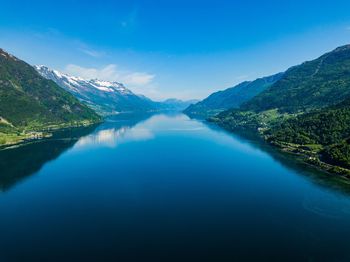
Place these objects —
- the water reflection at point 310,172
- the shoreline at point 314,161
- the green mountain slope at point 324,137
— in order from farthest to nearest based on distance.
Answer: the green mountain slope at point 324,137
the shoreline at point 314,161
the water reflection at point 310,172

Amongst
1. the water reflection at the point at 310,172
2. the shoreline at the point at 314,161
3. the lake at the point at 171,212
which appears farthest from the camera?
the shoreline at the point at 314,161

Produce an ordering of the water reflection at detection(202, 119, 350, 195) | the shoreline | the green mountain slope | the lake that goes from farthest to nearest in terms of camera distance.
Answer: the green mountain slope
the shoreline
the water reflection at detection(202, 119, 350, 195)
the lake

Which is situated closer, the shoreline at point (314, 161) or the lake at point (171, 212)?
the lake at point (171, 212)

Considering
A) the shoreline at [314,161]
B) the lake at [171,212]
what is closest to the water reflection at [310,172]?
the lake at [171,212]

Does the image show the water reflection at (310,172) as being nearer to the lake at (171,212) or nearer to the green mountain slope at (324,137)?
the lake at (171,212)

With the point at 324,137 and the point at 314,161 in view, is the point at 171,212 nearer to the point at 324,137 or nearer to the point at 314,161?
the point at 314,161

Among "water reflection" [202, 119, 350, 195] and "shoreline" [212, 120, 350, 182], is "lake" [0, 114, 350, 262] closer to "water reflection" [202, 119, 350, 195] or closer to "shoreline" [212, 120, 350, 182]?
"water reflection" [202, 119, 350, 195]

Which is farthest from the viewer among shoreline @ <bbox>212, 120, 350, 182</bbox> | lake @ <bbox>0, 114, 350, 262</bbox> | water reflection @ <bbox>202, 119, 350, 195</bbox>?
shoreline @ <bbox>212, 120, 350, 182</bbox>

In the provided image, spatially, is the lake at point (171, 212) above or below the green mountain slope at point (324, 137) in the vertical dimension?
below

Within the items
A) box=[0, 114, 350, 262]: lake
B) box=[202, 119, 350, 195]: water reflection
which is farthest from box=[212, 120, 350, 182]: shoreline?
box=[0, 114, 350, 262]: lake
